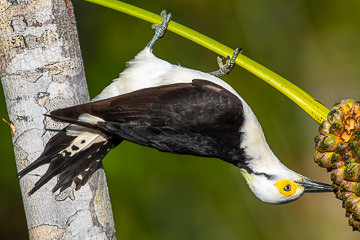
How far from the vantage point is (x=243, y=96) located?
5.93 meters

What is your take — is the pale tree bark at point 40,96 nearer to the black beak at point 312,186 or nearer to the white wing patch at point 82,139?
the white wing patch at point 82,139

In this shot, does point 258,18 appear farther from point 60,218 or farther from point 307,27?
point 60,218

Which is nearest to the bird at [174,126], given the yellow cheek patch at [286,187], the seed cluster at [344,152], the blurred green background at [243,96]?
the yellow cheek patch at [286,187]

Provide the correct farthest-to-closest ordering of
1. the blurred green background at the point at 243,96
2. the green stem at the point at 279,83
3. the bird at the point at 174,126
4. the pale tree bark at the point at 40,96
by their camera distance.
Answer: the blurred green background at the point at 243,96
the bird at the point at 174,126
the pale tree bark at the point at 40,96
the green stem at the point at 279,83

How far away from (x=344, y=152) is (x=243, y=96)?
3134 mm

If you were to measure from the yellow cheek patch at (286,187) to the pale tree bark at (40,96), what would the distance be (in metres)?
1.44

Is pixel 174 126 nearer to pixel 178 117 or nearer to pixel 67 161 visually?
pixel 178 117

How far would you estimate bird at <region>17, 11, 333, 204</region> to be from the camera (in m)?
3.69

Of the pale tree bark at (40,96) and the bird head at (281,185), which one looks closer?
the pale tree bark at (40,96)

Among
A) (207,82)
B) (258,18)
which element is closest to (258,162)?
(207,82)

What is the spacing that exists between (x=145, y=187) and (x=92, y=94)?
39.4 inches

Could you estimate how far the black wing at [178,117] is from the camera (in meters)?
3.74

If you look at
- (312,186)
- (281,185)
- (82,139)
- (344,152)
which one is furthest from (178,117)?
(344,152)

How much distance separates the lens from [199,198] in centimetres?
604
